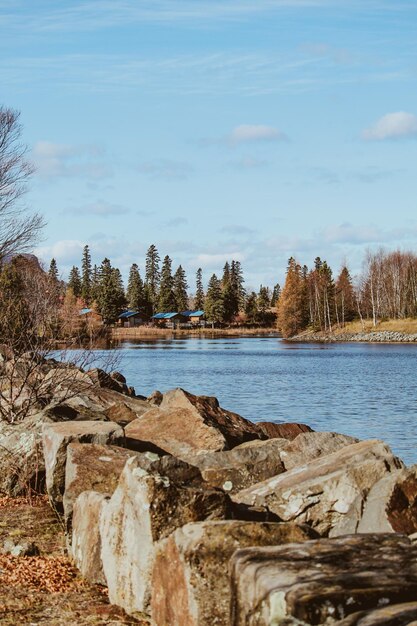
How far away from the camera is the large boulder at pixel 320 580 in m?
4.77

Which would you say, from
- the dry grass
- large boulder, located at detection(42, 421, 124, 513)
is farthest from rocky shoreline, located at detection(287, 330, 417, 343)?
large boulder, located at detection(42, 421, 124, 513)

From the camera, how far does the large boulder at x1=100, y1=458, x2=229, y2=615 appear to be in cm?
681

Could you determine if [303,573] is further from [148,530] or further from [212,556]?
[148,530]

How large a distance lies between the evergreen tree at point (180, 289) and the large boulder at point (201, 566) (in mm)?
135912

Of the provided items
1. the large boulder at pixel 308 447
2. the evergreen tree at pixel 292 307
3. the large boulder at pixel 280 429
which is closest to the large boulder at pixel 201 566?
the large boulder at pixel 308 447

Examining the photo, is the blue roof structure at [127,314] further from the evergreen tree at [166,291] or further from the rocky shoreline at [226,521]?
the rocky shoreline at [226,521]

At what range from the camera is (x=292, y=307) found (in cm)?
11644

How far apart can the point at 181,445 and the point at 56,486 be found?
2.92 m

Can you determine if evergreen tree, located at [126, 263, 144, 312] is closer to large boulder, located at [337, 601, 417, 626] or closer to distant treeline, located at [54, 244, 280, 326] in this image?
distant treeline, located at [54, 244, 280, 326]

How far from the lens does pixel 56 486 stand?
9.86 m

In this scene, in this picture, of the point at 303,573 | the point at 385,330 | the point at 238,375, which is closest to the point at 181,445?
the point at 303,573

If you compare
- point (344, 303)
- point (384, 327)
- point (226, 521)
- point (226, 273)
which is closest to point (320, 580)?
A: point (226, 521)

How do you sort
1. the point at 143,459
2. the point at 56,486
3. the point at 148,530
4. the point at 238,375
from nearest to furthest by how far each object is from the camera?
the point at 148,530, the point at 143,459, the point at 56,486, the point at 238,375

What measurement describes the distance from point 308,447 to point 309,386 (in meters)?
28.5
